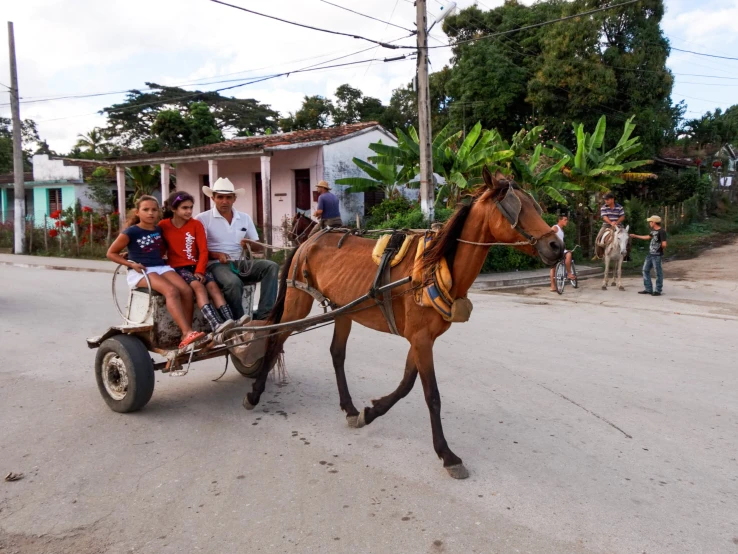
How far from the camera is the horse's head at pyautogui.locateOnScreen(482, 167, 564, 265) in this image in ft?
11.7

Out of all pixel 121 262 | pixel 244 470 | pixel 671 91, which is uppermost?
pixel 671 91

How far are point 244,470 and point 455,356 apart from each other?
355 cm

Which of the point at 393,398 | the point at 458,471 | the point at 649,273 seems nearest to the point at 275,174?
the point at 649,273

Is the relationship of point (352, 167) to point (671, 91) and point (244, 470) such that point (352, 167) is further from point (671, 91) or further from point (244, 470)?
point (244, 470)

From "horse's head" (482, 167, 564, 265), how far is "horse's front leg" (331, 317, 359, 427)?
5.77 ft

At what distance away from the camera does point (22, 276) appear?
15.3 m

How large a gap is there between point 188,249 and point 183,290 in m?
0.45

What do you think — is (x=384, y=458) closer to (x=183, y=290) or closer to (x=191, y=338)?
(x=191, y=338)

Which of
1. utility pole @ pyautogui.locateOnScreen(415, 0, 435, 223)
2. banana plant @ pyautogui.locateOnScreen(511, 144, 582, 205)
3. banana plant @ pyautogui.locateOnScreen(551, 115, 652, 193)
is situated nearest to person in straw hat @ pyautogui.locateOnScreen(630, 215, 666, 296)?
banana plant @ pyautogui.locateOnScreen(511, 144, 582, 205)

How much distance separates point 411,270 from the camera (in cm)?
418

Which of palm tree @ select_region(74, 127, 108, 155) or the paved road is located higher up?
palm tree @ select_region(74, 127, 108, 155)

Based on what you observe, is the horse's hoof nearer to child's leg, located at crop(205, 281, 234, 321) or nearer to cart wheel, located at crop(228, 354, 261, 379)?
child's leg, located at crop(205, 281, 234, 321)

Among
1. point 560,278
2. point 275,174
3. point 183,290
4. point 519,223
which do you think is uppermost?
point 275,174

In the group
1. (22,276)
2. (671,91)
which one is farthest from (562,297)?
(671,91)
